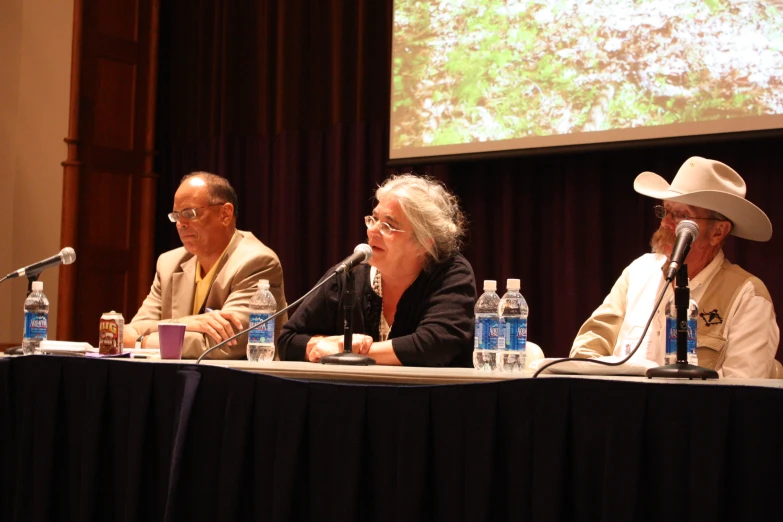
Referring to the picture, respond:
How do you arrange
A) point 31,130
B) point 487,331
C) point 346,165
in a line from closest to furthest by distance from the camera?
point 487,331, point 346,165, point 31,130

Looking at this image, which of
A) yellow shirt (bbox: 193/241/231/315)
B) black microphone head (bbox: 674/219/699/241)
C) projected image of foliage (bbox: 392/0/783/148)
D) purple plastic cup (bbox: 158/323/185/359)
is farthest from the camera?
projected image of foliage (bbox: 392/0/783/148)

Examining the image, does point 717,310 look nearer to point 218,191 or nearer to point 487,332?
point 487,332

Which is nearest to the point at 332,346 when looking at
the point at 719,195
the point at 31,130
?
the point at 719,195

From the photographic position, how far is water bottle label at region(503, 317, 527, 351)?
2240mm

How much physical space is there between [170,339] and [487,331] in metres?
0.90

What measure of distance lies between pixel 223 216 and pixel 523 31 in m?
1.77

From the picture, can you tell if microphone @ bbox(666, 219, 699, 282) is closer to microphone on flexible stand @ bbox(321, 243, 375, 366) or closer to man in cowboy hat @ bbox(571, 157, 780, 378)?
man in cowboy hat @ bbox(571, 157, 780, 378)

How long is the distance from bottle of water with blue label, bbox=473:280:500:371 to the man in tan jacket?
1144 millimetres

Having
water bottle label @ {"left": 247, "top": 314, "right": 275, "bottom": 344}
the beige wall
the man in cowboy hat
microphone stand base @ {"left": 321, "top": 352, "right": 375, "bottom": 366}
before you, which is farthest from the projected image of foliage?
the beige wall

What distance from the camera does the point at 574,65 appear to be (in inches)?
164

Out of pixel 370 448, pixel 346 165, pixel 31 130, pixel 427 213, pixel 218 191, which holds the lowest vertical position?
pixel 370 448

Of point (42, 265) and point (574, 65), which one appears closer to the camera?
point (42, 265)

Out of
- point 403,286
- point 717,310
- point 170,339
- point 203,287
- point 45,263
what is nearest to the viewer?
point 170,339

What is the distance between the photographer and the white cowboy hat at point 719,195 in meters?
2.66
